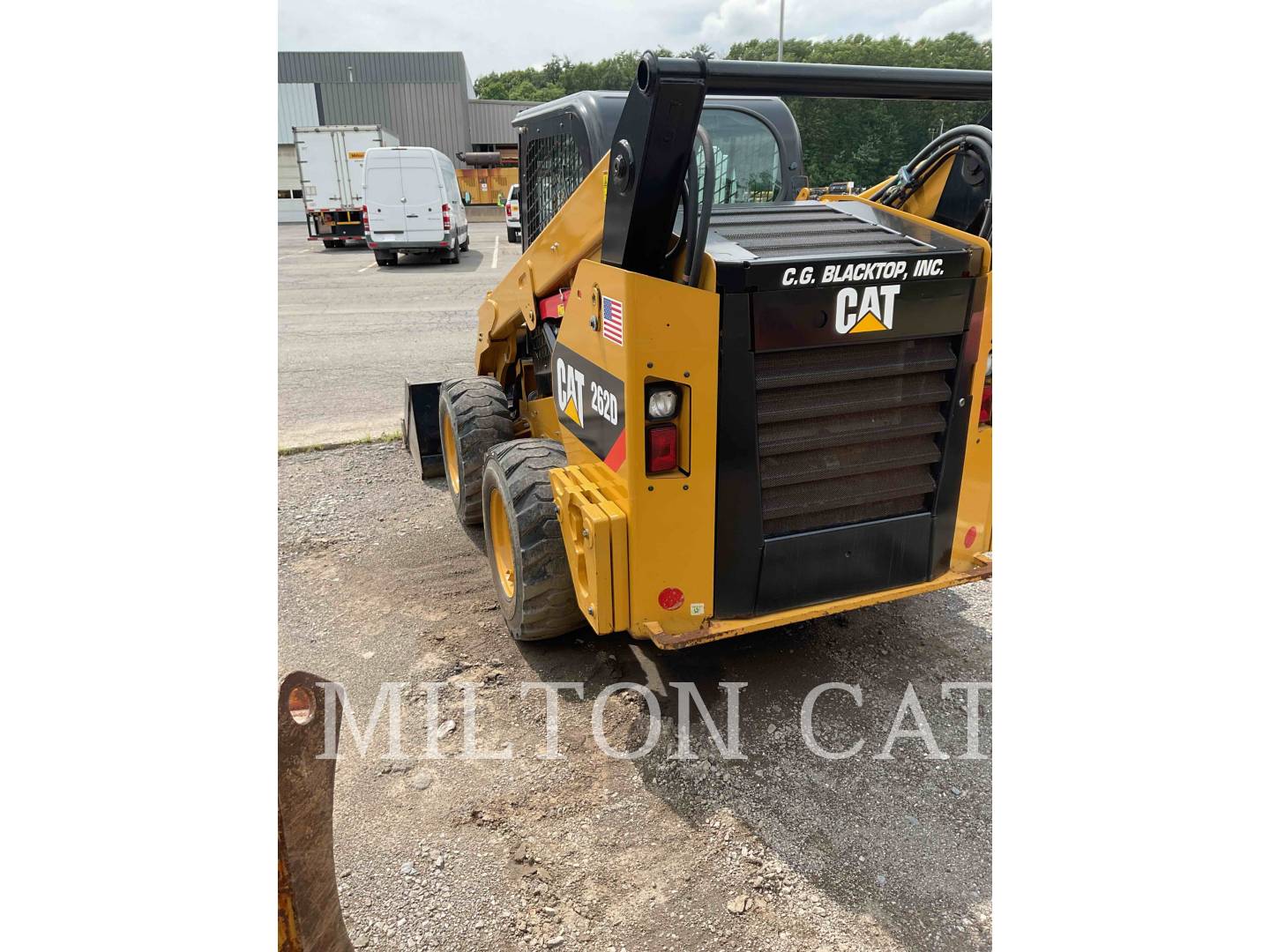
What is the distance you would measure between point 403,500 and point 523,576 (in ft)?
7.80

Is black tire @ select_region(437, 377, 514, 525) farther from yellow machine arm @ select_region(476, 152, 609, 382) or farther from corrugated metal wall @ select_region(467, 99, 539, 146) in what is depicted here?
corrugated metal wall @ select_region(467, 99, 539, 146)

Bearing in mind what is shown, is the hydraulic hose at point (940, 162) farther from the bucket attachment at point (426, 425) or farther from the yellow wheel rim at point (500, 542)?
the bucket attachment at point (426, 425)

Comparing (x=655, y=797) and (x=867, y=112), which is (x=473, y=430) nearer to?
(x=655, y=797)

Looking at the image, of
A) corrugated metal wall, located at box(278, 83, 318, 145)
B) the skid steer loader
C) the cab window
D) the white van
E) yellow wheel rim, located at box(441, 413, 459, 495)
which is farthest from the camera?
corrugated metal wall, located at box(278, 83, 318, 145)

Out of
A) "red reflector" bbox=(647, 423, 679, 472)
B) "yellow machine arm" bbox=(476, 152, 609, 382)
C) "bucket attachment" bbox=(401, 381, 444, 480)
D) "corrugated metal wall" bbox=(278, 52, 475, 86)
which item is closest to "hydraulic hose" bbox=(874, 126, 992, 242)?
"yellow machine arm" bbox=(476, 152, 609, 382)

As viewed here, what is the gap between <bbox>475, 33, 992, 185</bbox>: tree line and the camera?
5.48 m

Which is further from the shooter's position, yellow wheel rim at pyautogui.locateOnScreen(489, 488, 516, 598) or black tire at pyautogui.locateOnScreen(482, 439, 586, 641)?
yellow wheel rim at pyautogui.locateOnScreen(489, 488, 516, 598)

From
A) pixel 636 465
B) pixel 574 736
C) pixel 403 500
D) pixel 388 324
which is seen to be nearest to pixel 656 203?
pixel 636 465

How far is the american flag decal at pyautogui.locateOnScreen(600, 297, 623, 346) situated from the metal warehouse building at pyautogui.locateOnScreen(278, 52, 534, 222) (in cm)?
4180

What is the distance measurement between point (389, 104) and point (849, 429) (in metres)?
46.3

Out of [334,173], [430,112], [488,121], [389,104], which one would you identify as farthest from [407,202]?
[389,104]

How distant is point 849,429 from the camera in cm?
295

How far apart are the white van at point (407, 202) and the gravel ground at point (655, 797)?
15.7 m

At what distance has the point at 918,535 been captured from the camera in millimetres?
3174
